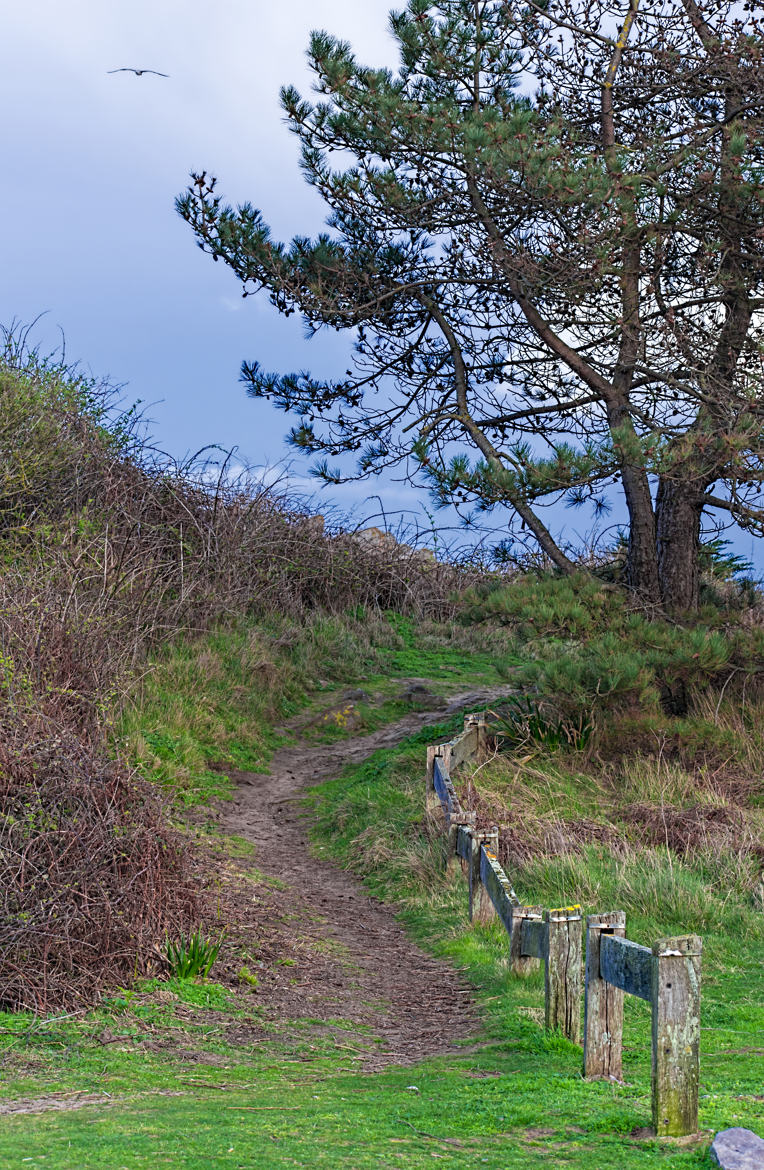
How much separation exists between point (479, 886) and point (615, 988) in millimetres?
3518

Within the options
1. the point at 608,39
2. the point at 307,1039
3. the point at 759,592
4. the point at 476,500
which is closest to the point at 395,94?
the point at 608,39

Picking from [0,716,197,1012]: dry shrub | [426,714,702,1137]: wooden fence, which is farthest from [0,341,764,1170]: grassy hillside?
[426,714,702,1137]: wooden fence

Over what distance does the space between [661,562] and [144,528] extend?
7.90 meters

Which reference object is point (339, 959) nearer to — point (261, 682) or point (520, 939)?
point (520, 939)

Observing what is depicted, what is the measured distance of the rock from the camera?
3.88m

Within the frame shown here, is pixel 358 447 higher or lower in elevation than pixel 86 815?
higher

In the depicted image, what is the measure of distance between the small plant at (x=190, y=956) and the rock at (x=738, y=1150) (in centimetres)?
385

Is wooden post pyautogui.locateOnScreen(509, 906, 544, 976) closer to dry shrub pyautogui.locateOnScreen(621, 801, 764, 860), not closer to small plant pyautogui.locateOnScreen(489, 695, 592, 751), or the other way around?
dry shrub pyautogui.locateOnScreen(621, 801, 764, 860)

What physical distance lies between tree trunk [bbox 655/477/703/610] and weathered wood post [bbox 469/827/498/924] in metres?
6.45

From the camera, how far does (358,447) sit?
15.4 meters

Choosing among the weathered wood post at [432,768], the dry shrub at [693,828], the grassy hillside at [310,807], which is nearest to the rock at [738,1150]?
the grassy hillside at [310,807]

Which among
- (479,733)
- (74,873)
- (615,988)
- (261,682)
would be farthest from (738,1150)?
(261,682)

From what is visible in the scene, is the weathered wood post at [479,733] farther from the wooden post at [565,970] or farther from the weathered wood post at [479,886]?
the wooden post at [565,970]

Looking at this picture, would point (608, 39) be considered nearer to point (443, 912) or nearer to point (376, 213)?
point (376, 213)
